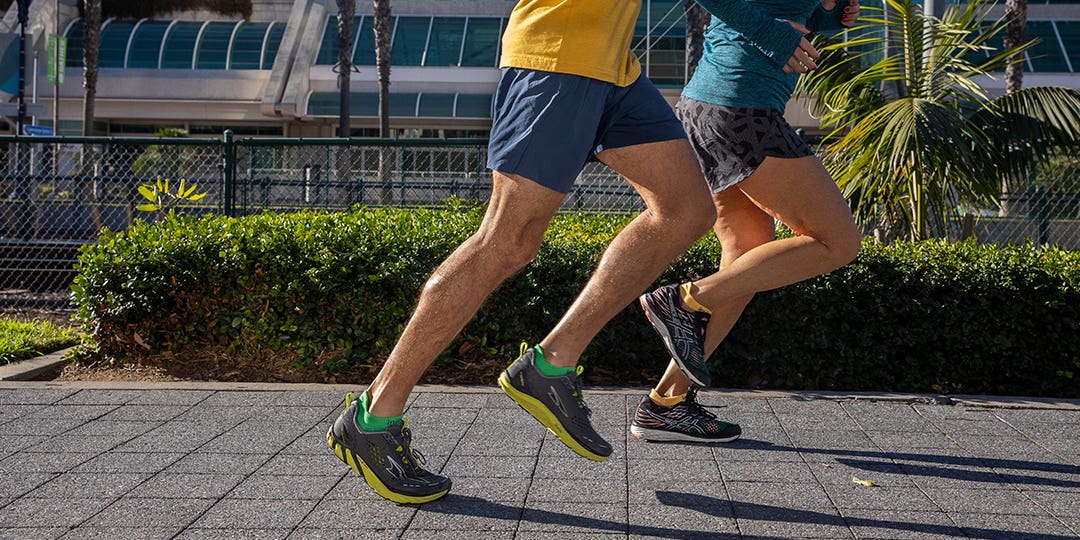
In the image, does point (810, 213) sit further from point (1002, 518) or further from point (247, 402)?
point (247, 402)

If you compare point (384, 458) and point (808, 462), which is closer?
point (384, 458)

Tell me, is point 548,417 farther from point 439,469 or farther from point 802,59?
point 802,59

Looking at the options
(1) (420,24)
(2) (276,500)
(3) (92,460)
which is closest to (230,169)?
(3) (92,460)

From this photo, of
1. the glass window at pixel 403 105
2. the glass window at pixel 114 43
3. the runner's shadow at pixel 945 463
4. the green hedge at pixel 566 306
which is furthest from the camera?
the glass window at pixel 114 43

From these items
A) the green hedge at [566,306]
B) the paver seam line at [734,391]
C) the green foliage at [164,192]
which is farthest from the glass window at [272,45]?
the paver seam line at [734,391]

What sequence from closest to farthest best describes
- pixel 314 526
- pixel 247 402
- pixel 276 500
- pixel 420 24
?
pixel 314 526
pixel 276 500
pixel 247 402
pixel 420 24

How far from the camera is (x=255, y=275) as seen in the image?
5.37 m

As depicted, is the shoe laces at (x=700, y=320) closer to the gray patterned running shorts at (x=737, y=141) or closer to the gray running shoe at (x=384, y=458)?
the gray patterned running shorts at (x=737, y=141)

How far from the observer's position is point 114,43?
4012cm

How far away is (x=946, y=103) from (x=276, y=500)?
5.11 m

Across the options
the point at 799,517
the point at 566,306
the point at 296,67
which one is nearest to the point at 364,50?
the point at 296,67

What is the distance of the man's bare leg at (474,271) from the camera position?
2.81 meters

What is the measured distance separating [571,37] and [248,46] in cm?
3974

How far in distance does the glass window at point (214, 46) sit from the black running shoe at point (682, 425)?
38.1 metres
